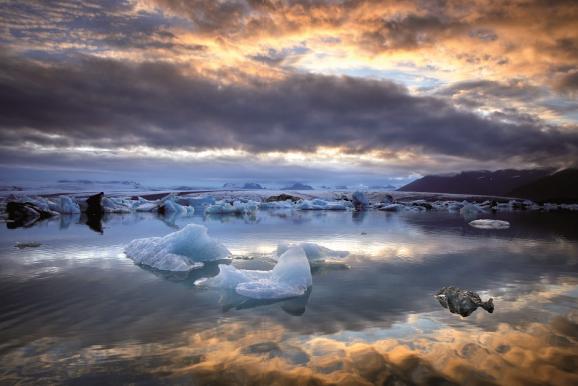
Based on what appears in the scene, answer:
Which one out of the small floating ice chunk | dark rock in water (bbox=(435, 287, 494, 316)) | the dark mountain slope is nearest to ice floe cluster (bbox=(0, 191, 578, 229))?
the small floating ice chunk

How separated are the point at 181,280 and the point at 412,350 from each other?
619 cm

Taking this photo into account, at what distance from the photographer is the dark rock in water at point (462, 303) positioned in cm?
654

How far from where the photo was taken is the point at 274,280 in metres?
7.88

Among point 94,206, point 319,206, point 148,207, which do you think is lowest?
point 148,207

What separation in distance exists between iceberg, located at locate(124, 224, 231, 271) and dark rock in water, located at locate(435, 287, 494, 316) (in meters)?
7.00

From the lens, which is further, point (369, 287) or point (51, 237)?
point (51, 237)

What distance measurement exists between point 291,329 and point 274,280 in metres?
2.27

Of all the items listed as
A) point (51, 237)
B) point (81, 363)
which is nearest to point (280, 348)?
point (81, 363)

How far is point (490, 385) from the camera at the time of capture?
401 centimetres

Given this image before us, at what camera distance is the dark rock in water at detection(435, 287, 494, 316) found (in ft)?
21.5

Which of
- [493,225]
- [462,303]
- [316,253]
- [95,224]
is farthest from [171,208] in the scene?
[462,303]

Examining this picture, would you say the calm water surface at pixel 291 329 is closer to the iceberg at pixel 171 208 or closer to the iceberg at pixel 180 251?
the iceberg at pixel 180 251

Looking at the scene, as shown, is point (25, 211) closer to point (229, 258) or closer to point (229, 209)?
point (229, 209)

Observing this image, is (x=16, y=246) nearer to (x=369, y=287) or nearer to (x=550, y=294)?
(x=369, y=287)
